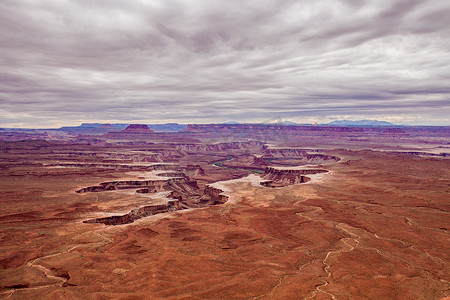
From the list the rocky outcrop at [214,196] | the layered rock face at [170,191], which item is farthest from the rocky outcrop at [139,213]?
the rocky outcrop at [214,196]

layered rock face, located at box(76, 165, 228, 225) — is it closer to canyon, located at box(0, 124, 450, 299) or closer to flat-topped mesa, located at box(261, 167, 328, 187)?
canyon, located at box(0, 124, 450, 299)

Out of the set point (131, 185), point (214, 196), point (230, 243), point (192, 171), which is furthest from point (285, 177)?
point (230, 243)

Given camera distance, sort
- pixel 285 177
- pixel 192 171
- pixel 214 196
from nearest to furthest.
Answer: pixel 214 196, pixel 285 177, pixel 192 171

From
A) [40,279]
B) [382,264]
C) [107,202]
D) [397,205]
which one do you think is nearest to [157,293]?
[40,279]

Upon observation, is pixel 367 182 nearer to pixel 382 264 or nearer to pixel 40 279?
pixel 382 264

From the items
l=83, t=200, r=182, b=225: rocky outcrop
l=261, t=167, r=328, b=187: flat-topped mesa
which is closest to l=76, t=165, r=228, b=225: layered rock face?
l=83, t=200, r=182, b=225: rocky outcrop

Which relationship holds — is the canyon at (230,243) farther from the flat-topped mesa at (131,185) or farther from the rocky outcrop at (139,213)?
the flat-topped mesa at (131,185)

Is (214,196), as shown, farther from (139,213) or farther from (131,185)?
(139,213)

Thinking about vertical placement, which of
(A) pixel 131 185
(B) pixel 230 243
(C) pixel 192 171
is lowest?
(C) pixel 192 171

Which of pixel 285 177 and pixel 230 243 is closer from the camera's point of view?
pixel 230 243
